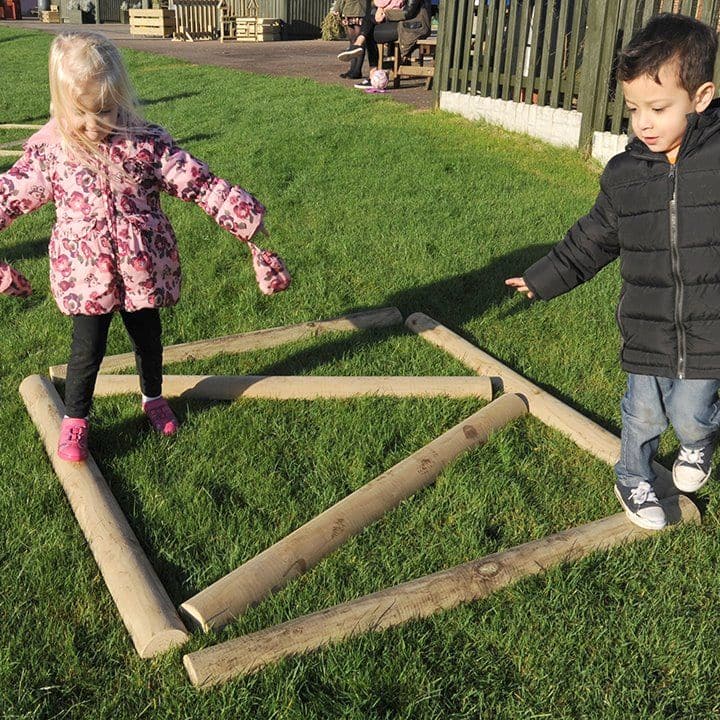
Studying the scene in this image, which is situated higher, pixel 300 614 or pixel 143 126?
pixel 143 126

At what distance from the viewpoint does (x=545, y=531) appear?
318cm

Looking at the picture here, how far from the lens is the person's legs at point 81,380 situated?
3494 mm

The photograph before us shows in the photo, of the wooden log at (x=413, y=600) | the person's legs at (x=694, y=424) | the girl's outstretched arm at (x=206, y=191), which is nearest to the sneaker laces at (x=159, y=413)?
the girl's outstretched arm at (x=206, y=191)

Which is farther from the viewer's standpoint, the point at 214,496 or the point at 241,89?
the point at 241,89

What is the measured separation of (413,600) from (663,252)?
146 centimetres

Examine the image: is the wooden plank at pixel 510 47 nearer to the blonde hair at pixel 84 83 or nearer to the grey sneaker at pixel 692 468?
the blonde hair at pixel 84 83

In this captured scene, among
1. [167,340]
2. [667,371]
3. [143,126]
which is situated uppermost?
[143,126]

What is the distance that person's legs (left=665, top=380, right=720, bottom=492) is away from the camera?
2951 millimetres

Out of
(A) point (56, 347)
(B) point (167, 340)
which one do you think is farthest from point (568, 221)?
(A) point (56, 347)

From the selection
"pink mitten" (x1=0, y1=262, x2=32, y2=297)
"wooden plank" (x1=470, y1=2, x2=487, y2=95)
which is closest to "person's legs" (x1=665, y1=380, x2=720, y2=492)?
"pink mitten" (x1=0, y1=262, x2=32, y2=297)

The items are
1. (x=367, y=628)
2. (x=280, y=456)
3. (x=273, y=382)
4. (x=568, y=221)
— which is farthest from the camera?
(x=568, y=221)

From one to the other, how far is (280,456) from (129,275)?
3.33 feet

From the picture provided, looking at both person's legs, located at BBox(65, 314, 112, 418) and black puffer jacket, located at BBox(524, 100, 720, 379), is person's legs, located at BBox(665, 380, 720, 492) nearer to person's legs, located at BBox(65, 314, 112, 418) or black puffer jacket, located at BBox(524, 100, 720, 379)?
black puffer jacket, located at BBox(524, 100, 720, 379)

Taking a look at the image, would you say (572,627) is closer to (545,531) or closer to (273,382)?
(545,531)
